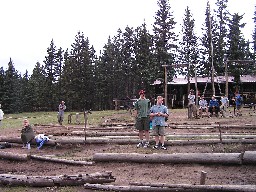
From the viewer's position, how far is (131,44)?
2670 inches

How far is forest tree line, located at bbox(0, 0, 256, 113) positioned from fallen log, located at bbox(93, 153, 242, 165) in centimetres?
3449

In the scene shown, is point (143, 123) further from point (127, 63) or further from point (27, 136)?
point (127, 63)

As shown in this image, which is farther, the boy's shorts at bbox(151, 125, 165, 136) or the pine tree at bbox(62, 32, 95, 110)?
the pine tree at bbox(62, 32, 95, 110)

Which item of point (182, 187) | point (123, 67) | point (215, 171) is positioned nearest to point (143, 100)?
point (215, 171)

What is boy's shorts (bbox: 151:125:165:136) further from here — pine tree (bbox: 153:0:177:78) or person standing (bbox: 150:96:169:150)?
pine tree (bbox: 153:0:177:78)

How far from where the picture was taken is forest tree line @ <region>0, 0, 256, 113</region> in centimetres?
4881

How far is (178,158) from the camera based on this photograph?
10.1 metres

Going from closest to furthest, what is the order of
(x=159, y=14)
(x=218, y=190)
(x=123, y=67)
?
(x=218, y=190) < (x=159, y=14) < (x=123, y=67)

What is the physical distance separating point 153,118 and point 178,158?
2.54 m

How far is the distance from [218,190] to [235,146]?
4661mm

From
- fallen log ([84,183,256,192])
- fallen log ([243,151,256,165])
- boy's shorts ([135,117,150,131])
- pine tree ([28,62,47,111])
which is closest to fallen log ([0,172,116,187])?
fallen log ([84,183,256,192])

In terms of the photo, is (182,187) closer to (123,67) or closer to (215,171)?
(215,171)

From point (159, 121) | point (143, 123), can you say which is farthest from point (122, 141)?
point (159, 121)

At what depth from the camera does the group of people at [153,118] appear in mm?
12133
